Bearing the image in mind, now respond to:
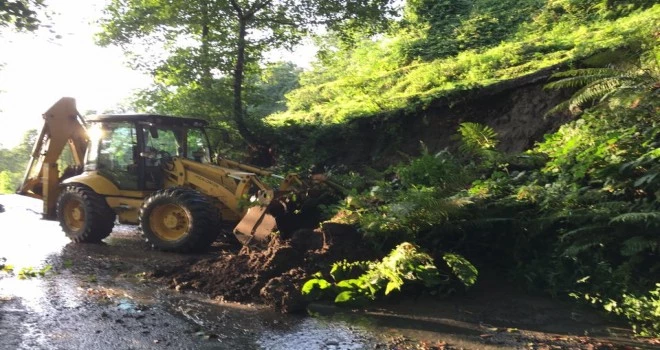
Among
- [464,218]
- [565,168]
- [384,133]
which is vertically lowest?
[464,218]

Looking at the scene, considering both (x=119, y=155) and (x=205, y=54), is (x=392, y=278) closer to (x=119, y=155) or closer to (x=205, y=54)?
(x=119, y=155)

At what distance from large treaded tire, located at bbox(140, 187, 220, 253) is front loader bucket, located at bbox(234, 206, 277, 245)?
708mm

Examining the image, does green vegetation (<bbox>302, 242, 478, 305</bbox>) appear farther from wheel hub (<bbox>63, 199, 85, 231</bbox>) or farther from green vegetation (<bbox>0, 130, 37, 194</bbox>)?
green vegetation (<bbox>0, 130, 37, 194</bbox>)

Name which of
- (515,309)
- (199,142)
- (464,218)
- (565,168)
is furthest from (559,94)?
(199,142)

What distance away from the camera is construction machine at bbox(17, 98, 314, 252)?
28.1 ft

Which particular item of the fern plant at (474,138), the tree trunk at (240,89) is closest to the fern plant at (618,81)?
the fern plant at (474,138)

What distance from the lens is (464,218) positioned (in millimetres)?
6688

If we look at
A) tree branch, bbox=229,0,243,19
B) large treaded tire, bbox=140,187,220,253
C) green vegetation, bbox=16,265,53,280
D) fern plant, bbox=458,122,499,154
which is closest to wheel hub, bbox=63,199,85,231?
large treaded tire, bbox=140,187,220,253

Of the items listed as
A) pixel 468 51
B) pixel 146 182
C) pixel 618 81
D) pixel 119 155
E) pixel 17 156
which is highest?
pixel 468 51

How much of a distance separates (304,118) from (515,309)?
11.5 metres

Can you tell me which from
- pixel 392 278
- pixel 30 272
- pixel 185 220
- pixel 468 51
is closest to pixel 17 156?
pixel 468 51

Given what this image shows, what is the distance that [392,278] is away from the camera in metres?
5.75

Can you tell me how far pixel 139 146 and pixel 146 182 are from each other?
707 millimetres

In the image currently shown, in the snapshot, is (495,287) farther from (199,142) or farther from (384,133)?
(384,133)
